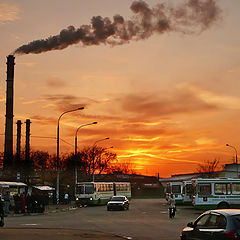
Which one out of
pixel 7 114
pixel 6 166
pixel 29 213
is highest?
pixel 7 114

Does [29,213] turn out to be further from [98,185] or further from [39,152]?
[39,152]

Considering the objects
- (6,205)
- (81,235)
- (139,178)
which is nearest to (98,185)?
(6,205)

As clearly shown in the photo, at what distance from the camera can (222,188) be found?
39.9 m

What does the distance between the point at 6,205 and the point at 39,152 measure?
7404 centimetres

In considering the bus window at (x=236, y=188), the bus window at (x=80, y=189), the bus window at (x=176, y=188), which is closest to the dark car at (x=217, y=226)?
the bus window at (x=236, y=188)

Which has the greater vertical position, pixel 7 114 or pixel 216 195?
pixel 7 114

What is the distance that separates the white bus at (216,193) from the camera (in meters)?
39.2

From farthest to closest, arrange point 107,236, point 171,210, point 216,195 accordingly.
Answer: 1. point 216,195
2. point 171,210
3. point 107,236

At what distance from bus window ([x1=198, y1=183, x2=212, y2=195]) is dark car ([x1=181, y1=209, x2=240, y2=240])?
89.6 ft

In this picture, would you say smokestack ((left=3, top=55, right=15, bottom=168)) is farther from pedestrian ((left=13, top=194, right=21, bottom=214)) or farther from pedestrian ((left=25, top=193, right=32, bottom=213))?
pedestrian ((left=13, top=194, right=21, bottom=214))

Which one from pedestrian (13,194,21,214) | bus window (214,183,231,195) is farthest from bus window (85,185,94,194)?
bus window (214,183,231,195)

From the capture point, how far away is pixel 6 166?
223ft

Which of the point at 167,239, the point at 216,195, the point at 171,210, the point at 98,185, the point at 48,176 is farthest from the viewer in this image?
the point at 48,176

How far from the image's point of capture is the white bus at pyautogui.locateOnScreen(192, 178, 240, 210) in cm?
3916
